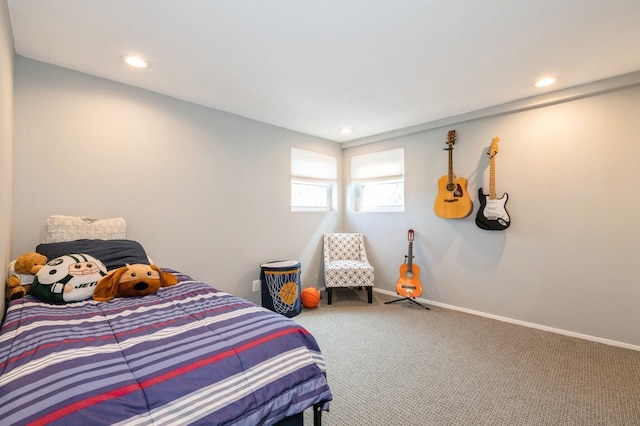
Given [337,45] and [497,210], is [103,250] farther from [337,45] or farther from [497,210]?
[497,210]

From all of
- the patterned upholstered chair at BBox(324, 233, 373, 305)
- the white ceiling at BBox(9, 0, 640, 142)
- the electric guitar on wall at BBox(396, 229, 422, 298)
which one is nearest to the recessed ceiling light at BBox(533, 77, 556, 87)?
the white ceiling at BBox(9, 0, 640, 142)

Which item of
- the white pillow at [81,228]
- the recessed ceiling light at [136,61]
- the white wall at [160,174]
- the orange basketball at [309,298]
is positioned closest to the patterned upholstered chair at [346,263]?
the orange basketball at [309,298]

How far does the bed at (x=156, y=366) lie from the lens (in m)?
0.81

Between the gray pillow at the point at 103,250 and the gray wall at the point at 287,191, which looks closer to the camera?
the gray pillow at the point at 103,250

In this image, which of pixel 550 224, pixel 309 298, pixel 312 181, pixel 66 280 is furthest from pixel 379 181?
pixel 66 280

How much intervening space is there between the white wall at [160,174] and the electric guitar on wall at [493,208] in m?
2.22

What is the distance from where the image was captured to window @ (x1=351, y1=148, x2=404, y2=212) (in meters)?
4.13

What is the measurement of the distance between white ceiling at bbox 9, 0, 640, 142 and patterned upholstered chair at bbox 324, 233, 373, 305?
203 cm

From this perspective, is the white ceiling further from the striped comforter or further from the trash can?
the trash can

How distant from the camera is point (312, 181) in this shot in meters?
4.28

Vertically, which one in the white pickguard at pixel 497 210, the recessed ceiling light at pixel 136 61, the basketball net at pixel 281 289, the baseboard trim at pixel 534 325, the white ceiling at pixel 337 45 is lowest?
the baseboard trim at pixel 534 325

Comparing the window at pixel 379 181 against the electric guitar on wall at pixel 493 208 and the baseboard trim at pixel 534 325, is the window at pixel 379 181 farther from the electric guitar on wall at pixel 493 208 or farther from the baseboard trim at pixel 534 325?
the baseboard trim at pixel 534 325

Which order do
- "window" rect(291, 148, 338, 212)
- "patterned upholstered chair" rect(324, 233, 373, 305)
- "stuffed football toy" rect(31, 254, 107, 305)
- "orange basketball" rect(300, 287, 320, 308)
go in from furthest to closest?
"window" rect(291, 148, 338, 212), "patterned upholstered chair" rect(324, 233, 373, 305), "orange basketball" rect(300, 287, 320, 308), "stuffed football toy" rect(31, 254, 107, 305)

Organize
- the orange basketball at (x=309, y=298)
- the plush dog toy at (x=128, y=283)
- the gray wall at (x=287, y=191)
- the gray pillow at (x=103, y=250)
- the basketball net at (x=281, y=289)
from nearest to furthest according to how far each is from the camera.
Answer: the plush dog toy at (x=128, y=283)
the gray pillow at (x=103, y=250)
the gray wall at (x=287, y=191)
the basketball net at (x=281, y=289)
the orange basketball at (x=309, y=298)
